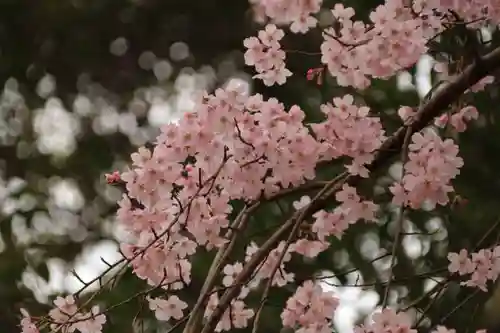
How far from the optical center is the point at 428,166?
2.85ft

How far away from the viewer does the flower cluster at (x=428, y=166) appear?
86 cm

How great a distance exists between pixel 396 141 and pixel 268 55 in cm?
18

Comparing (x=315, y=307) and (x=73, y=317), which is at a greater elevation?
(x=73, y=317)

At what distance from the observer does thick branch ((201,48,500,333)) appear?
0.81 m

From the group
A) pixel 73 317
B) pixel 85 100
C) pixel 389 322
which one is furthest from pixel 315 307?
pixel 85 100

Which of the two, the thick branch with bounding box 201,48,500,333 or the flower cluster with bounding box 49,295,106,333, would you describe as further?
the flower cluster with bounding box 49,295,106,333

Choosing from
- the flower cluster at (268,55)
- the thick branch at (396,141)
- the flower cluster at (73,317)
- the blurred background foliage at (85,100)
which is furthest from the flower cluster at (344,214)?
the blurred background foliage at (85,100)

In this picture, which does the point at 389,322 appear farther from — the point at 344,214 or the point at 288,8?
the point at 288,8

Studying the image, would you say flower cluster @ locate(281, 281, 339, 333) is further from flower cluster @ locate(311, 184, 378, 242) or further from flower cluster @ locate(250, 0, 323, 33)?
flower cluster @ locate(250, 0, 323, 33)

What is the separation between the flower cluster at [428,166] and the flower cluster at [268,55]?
17cm

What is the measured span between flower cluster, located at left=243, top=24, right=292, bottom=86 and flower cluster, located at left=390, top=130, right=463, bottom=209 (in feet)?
0.57

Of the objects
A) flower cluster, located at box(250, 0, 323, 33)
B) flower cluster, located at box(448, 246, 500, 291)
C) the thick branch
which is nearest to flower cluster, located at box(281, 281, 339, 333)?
the thick branch

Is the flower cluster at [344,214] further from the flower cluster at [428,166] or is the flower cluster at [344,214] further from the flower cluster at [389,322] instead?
the flower cluster at [389,322]

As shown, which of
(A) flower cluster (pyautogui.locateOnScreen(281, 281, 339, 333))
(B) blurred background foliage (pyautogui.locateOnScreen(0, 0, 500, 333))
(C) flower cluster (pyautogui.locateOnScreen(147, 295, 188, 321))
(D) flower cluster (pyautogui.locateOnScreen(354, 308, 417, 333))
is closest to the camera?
(D) flower cluster (pyautogui.locateOnScreen(354, 308, 417, 333))
